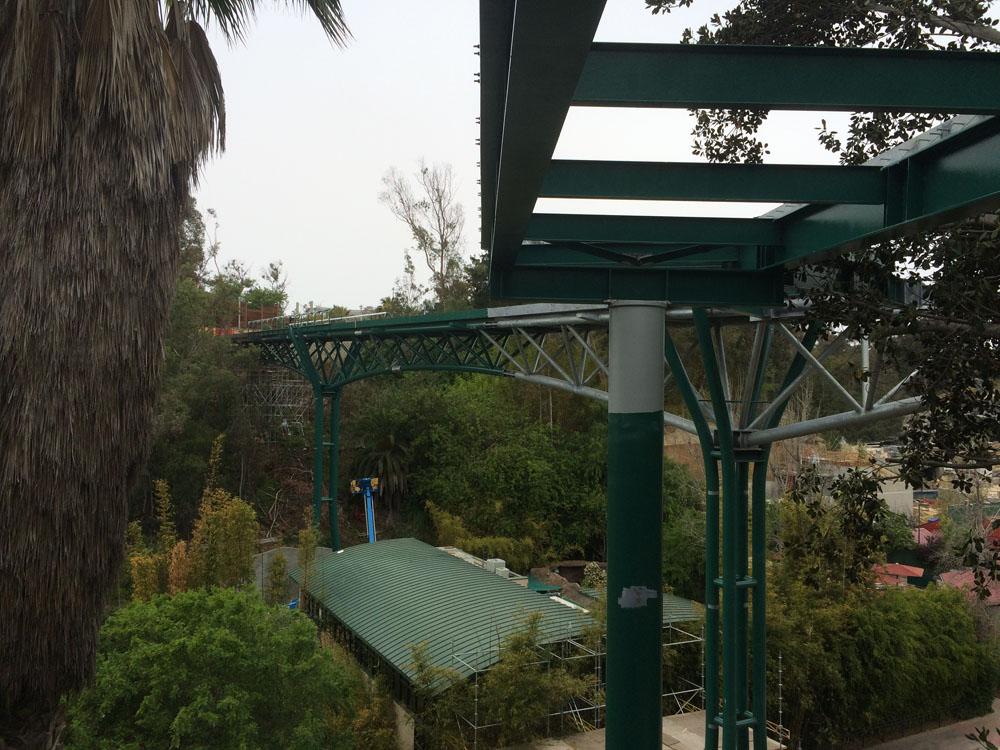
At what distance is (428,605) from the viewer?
15461 mm

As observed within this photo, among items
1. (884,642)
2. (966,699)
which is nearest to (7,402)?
(884,642)

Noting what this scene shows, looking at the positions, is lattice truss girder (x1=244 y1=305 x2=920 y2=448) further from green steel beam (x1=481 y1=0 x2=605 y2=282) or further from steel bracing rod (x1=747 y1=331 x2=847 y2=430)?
green steel beam (x1=481 y1=0 x2=605 y2=282)

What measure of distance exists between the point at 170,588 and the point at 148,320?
1146cm

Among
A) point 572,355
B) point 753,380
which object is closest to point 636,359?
point 753,380

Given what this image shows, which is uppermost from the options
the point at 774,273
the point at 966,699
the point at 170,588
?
the point at 774,273

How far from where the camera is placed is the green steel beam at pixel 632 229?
547 centimetres

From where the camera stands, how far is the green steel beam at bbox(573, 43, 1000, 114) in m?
2.97

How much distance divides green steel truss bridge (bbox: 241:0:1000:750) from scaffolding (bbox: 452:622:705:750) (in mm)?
3716

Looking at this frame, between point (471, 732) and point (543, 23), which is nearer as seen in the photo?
point (543, 23)

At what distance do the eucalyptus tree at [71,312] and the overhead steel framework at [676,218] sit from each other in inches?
89.1

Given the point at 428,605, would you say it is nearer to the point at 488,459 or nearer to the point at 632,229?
the point at 632,229

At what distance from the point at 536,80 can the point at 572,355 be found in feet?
42.0

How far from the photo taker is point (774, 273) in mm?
6523

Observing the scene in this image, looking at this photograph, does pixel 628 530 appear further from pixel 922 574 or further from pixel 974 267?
pixel 922 574
